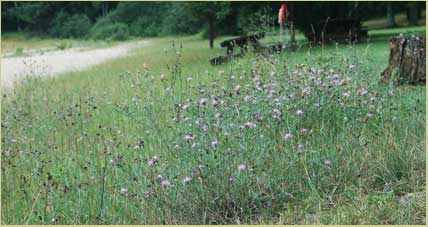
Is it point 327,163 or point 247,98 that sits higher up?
point 247,98

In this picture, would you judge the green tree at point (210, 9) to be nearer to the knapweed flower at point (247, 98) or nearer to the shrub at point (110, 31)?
the shrub at point (110, 31)

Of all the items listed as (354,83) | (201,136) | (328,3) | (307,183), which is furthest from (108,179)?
(328,3)

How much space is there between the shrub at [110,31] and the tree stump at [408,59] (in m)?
11.2

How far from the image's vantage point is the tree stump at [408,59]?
713cm

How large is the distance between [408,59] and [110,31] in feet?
47.5

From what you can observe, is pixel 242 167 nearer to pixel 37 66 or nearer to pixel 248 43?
pixel 248 43

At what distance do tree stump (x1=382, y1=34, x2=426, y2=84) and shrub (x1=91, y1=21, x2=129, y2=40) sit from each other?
11.2 m

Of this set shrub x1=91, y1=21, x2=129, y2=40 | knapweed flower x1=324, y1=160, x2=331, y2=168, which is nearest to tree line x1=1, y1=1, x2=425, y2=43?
shrub x1=91, y1=21, x2=129, y2=40

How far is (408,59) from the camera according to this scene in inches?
287

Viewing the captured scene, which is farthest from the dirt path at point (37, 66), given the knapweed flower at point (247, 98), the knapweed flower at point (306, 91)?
the knapweed flower at point (306, 91)

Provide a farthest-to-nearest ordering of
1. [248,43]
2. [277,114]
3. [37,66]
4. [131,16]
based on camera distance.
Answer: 1. [131,16]
2. [37,66]
3. [248,43]
4. [277,114]

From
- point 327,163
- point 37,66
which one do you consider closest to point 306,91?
point 327,163

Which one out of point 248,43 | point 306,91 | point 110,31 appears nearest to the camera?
point 306,91

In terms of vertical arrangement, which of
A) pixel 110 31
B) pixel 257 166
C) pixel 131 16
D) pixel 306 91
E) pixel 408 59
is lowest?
pixel 257 166
